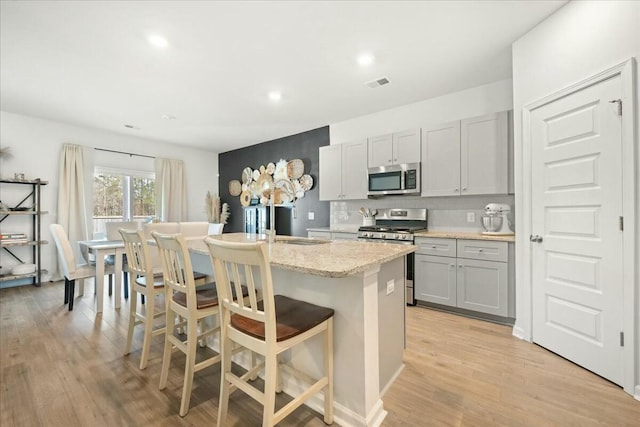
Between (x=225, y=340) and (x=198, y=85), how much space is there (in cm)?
304

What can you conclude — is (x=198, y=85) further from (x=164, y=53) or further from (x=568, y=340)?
(x=568, y=340)

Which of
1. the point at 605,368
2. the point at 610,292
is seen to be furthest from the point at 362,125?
the point at 605,368

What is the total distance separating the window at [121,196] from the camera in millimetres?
5266

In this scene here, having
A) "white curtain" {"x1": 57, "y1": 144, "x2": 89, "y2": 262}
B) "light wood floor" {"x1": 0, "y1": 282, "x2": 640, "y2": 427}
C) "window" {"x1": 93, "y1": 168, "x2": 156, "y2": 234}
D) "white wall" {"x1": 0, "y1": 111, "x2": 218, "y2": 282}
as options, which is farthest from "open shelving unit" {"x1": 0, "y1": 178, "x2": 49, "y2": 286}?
"light wood floor" {"x1": 0, "y1": 282, "x2": 640, "y2": 427}

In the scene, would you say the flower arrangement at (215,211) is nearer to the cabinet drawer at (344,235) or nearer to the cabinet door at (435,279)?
the cabinet drawer at (344,235)

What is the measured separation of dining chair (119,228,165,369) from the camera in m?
2.04

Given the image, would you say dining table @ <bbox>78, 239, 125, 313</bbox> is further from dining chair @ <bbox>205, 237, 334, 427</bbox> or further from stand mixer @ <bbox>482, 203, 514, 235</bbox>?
stand mixer @ <bbox>482, 203, 514, 235</bbox>

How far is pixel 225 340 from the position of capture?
1436mm

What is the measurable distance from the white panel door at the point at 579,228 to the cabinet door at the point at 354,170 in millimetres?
2096

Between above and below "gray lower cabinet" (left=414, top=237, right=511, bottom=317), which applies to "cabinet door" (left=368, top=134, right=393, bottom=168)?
above

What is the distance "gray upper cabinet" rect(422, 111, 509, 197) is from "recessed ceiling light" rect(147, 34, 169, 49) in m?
2.92

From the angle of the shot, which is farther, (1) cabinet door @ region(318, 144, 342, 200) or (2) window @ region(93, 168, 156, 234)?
(2) window @ region(93, 168, 156, 234)

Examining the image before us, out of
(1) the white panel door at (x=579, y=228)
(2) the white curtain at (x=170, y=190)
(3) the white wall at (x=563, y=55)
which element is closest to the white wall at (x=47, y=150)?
(2) the white curtain at (x=170, y=190)

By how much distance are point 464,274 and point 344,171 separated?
2.19 metres
